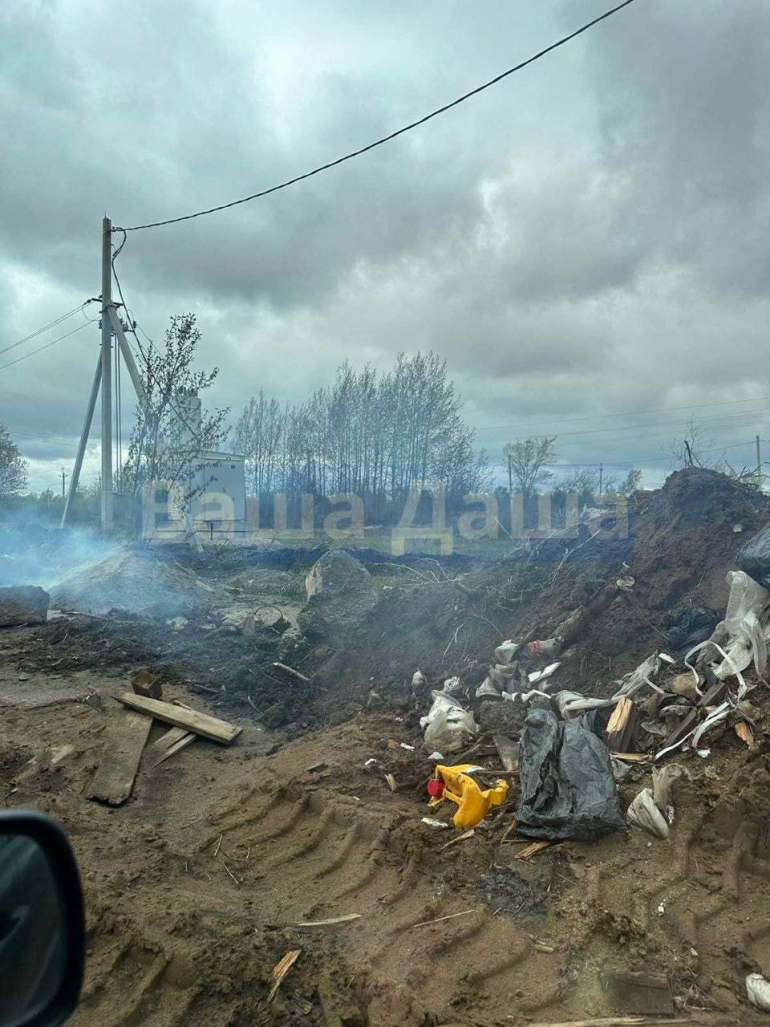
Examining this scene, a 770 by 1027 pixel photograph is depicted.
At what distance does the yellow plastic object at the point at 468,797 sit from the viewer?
4.19 meters

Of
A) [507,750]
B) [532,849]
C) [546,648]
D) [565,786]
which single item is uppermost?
[546,648]

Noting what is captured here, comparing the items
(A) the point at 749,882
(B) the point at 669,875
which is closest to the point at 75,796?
(B) the point at 669,875

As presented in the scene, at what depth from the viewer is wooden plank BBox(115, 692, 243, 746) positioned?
607 centimetres

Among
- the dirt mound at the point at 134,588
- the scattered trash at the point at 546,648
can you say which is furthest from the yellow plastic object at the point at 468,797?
the dirt mound at the point at 134,588

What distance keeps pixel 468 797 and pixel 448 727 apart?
140cm

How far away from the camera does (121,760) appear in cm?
532

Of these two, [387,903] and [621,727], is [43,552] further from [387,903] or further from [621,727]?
[387,903]

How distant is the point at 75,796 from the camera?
477 cm

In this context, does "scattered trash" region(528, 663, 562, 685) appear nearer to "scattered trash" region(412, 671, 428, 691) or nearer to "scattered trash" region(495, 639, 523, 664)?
"scattered trash" region(495, 639, 523, 664)

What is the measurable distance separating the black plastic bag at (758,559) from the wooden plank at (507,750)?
244cm

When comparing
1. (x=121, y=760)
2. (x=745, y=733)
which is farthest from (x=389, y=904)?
(x=121, y=760)

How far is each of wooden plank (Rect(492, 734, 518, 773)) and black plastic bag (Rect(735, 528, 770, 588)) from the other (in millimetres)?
2436

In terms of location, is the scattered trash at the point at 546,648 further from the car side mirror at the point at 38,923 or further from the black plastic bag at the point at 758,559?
the car side mirror at the point at 38,923

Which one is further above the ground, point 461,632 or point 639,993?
point 461,632
